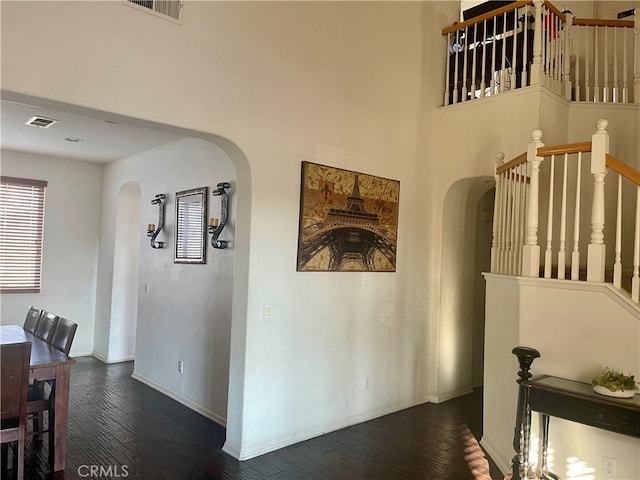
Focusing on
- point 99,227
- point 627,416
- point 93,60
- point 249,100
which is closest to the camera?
point 627,416

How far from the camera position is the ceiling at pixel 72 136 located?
170 inches

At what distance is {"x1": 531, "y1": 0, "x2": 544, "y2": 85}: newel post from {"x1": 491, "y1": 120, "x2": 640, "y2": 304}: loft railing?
83cm

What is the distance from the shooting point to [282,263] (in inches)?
144

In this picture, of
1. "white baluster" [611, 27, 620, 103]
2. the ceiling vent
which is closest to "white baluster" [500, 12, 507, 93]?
"white baluster" [611, 27, 620, 103]

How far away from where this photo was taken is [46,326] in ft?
12.9

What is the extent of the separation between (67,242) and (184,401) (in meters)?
3.30

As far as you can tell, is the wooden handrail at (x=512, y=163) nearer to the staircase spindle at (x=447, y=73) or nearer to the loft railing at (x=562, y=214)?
the loft railing at (x=562, y=214)

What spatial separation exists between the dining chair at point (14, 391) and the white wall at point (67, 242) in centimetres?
387

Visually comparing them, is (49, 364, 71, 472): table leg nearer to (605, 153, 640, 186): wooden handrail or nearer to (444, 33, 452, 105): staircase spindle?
(605, 153, 640, 186): wooden handrail

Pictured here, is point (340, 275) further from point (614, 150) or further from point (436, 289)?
point (614, 150)

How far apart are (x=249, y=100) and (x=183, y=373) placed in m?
2.85

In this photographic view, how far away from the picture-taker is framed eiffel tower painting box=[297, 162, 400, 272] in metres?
3.83

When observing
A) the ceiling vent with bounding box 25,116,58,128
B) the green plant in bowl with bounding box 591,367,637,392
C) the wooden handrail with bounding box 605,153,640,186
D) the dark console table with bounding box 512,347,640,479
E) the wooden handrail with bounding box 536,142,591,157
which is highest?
the ceiling vent with bounding box 25,116,58,128

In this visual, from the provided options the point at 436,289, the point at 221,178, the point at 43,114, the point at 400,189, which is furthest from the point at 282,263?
the point at 43,114
